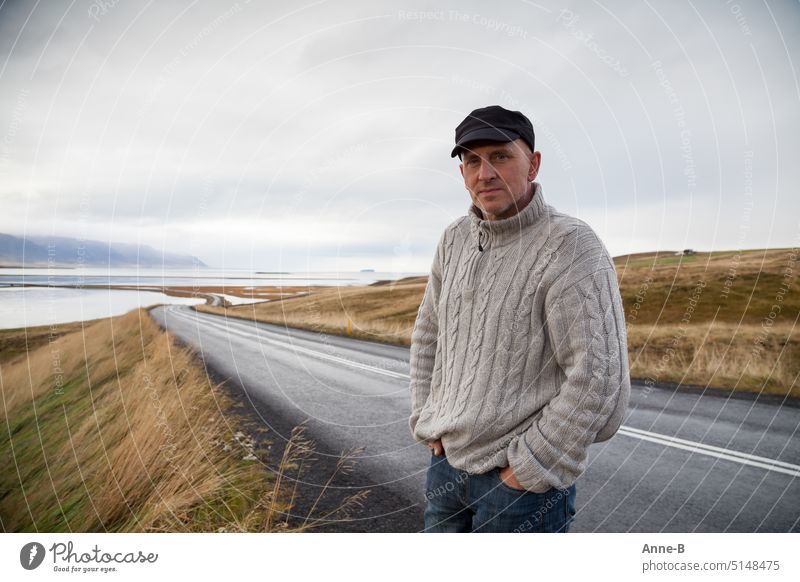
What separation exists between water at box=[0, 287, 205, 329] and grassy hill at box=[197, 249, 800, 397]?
1809mm

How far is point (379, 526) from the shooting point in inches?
113

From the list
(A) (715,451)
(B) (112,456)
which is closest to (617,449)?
(A) (715,451)

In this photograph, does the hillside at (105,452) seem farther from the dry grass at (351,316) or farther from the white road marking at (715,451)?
the dry grass at (351,316)

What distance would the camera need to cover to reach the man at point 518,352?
1612 mm

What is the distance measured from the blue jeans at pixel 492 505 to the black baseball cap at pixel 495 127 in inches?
44.6

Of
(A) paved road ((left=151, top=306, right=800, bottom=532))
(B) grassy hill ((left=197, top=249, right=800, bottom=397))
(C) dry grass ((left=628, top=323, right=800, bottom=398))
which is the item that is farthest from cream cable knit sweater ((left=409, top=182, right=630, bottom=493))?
(C) dry grass ((left=628, top=323, right=800, bottom=398))

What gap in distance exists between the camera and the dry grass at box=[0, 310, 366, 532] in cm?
294

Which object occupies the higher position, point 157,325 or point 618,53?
point 618,53

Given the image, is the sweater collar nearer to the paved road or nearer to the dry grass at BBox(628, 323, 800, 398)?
the paved road

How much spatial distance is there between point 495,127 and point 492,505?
1.28 meters

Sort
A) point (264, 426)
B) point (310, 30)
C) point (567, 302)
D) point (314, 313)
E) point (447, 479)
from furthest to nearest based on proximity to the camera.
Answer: point (314, 313)
point (264, 426)
point (310, 30)
point (447, 479)
point (567, 302)
